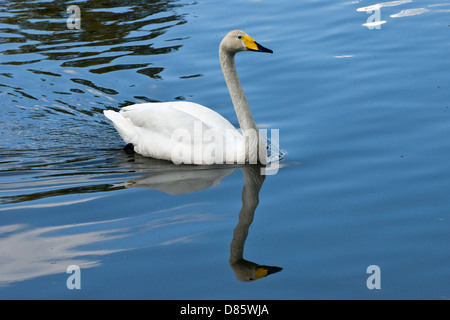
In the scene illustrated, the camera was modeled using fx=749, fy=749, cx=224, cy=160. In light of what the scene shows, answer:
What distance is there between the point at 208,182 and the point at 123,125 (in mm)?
1974

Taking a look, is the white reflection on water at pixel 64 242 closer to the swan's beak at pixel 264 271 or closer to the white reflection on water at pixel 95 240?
the white reflection on water at pixel 95 240

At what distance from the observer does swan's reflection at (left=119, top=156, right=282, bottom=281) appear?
6.57m

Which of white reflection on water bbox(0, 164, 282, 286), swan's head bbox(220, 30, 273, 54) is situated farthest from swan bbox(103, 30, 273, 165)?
white reflection on water bbox(0, 164, 282, 286)

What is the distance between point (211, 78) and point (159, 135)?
267 centimetres

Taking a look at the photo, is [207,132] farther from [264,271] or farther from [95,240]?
[264,271]

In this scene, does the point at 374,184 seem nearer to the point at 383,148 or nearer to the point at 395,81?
the point at 383,148

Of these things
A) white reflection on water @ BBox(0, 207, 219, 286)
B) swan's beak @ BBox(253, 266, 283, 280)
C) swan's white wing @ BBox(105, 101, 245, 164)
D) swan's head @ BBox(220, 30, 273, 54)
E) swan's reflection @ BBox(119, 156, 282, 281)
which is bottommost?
swan's beak @ BBox(253, 266, 283, 280)

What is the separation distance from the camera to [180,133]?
857 centimetres

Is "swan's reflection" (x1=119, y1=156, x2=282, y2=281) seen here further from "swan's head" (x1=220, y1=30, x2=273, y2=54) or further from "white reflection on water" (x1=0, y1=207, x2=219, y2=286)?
"swan's head" (x1=220, y1=30, x2=273, y2=54)

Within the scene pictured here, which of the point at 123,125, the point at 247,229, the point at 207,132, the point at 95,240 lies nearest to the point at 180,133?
the point at 207,132

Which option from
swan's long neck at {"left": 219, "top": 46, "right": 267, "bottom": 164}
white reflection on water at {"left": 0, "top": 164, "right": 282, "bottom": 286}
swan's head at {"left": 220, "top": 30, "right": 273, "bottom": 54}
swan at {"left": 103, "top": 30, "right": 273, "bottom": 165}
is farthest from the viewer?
swan's long neck at {"left": 219, "top": 46, "right": 267, "bottom": 164}

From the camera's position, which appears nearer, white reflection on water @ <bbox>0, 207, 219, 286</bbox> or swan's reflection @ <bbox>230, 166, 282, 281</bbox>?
swan's reflection @ <bbox>230, 166, 282, 281</bbox>

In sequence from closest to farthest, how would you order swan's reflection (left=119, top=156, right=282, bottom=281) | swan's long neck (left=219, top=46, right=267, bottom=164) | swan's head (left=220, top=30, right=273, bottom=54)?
swan's reflection (left=119, top=156, right=282, bottom=281) → swan's head (left=220, top=30, right=273, bottom=54) → swan's long neck (left=219, top=46, right=267, bottom=164)

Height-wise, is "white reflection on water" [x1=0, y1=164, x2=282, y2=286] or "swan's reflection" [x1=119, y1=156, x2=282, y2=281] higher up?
"swan's reflection" [x1=119, y1=156, x2=282, y2=281]
